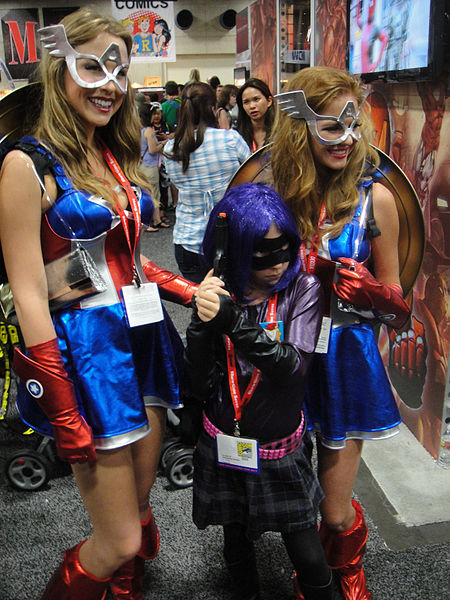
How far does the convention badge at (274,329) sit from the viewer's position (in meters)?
1.60

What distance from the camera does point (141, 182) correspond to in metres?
1.82

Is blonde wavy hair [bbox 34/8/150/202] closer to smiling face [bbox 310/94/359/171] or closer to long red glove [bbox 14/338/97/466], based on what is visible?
long red glove [bbox 14/338/97/466]

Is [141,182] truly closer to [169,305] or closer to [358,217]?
[358,217]

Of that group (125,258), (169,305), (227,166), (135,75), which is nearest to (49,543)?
(125,258)

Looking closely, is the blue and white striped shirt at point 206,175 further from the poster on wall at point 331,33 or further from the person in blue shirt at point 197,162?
the poster on wall at point 331,33

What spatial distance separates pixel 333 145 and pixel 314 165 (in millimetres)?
89

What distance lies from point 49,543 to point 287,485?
Answer: 1.31m

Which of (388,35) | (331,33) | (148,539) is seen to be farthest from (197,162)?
(148,539)

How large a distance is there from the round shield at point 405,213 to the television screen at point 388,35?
0.91 meters

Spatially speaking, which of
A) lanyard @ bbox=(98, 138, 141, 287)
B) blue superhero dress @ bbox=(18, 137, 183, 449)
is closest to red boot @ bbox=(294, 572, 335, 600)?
blue superhero dress @ bbox=(18, 137, 183, 449)

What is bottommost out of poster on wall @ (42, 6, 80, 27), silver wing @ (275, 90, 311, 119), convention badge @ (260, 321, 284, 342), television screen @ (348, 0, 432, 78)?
convention badge @ (260, 321, 284, 342)

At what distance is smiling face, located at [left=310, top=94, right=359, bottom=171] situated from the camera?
1.76m

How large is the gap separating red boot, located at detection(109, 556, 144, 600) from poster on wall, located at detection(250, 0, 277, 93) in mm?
5707

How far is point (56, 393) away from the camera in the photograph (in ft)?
4.86
